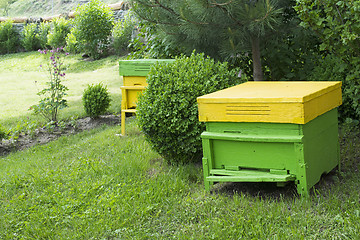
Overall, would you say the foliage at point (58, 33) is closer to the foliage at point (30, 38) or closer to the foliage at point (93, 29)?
the foliage at point (30, 38)

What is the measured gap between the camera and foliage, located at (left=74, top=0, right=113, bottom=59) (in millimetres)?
13812

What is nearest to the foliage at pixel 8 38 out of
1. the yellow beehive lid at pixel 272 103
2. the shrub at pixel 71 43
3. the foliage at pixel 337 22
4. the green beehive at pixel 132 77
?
the shrub at pixel 71 43

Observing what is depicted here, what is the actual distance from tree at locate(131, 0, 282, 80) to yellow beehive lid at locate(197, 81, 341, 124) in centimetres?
117

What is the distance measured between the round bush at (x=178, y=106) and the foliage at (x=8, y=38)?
49.4ft

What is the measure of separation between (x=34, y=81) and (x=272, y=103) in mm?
9874

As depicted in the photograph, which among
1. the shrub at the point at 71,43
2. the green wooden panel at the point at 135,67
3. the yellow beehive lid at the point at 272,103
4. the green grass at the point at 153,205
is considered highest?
the shrub at the point at 71,43

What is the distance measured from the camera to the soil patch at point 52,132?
5.75 m

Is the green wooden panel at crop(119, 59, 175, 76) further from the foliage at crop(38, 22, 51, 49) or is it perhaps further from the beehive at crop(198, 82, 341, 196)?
the foliage at crop(38, 22, 51, 49)

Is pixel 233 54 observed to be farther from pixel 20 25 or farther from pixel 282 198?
pixel 20 25

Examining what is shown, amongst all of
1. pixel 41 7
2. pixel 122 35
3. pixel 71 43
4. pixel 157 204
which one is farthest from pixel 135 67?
pixel 41 7

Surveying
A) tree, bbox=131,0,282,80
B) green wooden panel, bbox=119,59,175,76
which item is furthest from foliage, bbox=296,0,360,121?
green wooden panel, bbox=119,59,175,76

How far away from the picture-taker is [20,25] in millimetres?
18531

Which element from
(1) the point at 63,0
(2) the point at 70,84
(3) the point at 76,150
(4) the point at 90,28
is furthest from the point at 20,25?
(3) the point at 76,150

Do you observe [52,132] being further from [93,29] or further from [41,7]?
[41,7]
